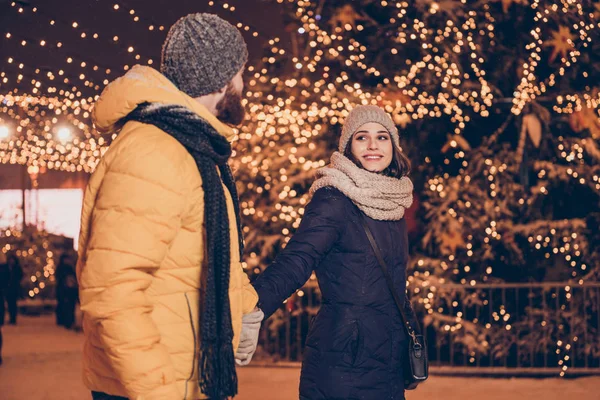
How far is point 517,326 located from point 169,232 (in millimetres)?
8146

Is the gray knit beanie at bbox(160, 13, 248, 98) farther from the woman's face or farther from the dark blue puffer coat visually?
the woman's face

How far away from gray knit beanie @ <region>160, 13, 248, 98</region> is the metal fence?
732 cm

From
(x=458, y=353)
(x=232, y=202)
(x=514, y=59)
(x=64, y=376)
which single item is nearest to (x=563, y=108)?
(x=514, y=59)

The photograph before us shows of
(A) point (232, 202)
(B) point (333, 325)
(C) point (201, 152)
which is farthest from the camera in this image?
(B) point (333, 325)

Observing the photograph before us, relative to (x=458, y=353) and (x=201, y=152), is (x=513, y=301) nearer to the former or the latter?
(x=458, y=353)

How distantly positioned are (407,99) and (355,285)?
5.63 m

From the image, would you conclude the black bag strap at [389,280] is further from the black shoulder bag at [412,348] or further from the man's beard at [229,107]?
the man's beard at [229,107]

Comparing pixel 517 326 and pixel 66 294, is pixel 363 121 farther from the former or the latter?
pixel 66 294

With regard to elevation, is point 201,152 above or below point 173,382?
above

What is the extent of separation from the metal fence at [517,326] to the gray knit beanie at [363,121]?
5203 mm

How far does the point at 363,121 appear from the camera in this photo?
5109 millimetres

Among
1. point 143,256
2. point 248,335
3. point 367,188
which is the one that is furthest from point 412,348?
point 143,256

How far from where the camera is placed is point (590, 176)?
10.3 meters

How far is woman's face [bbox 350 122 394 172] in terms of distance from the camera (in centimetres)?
509
